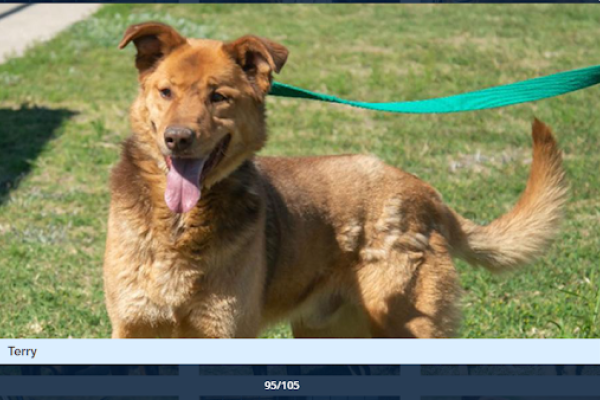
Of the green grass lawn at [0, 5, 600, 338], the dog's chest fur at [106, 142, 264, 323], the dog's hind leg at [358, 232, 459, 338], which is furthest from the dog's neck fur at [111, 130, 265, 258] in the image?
the green grass lawn at [0, 5, 600, 338]

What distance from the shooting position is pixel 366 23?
15.4 metres

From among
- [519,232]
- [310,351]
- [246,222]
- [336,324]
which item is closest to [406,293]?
[336,324]

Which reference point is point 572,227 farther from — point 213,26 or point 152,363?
point 213,26

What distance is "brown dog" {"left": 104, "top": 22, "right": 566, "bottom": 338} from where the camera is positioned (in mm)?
4023

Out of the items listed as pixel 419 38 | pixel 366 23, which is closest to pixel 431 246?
pixel 419 38

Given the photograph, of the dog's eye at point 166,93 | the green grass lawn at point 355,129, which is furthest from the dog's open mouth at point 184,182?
the green grass lawn at point 355,129

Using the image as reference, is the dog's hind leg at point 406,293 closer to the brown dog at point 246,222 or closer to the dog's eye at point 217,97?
the brown dog at point 246,222

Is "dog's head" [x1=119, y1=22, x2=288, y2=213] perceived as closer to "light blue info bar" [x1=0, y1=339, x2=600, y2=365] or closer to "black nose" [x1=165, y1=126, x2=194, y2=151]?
"black nose" [x1=165, y1=126, x2=194, y2=151]

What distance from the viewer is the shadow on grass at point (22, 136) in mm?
8758

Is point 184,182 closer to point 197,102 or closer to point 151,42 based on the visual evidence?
point 197,102

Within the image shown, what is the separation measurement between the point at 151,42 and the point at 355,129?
6.35 metres

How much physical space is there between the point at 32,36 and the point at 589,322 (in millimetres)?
10517

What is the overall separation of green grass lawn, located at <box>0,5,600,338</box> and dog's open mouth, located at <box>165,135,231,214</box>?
1.94m

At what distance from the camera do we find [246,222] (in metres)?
4.21
